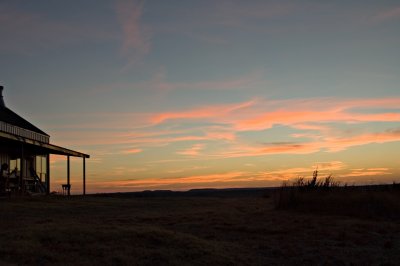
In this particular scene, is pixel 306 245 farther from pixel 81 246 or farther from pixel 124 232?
pixel 81 246

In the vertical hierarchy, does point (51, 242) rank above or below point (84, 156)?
below

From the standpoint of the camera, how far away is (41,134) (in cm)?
3494

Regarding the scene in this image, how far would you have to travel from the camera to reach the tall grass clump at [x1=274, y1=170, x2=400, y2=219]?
19062 millimetres

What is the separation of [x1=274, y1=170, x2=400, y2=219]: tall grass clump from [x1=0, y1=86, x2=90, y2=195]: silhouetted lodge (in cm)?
1338

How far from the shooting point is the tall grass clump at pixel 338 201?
19062mm

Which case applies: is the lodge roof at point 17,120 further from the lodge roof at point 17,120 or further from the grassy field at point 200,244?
the grassy field at point 200,244

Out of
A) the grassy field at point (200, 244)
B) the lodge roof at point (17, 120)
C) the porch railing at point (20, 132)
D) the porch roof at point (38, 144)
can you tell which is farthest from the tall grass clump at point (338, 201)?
the lodge roof at point (17, 120)

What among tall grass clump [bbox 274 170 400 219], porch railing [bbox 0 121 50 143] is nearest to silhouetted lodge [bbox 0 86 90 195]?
porch railing [bbox 0 121 50 143]

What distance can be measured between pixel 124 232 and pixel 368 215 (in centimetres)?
1075

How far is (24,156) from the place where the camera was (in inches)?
1320

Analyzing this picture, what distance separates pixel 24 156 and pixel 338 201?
21.9 meters

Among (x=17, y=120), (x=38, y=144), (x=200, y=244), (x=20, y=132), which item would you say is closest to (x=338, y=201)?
(x=200, y=244)

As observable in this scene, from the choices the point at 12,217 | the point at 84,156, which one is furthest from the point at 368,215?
the point at 84,156

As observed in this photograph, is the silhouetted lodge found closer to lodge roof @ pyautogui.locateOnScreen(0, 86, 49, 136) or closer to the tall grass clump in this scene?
lodge roof @ pyautogui.locateOnScreen(0, 86, 49, 136)
